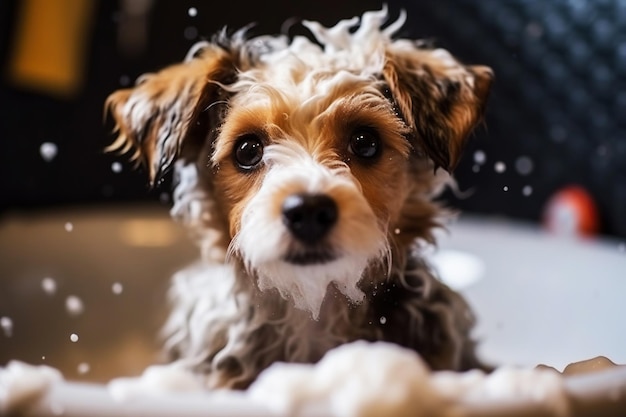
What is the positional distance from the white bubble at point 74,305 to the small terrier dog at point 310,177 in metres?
0.49

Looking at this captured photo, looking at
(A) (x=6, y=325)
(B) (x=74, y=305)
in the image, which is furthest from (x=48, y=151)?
(A) (x=6, y=325)

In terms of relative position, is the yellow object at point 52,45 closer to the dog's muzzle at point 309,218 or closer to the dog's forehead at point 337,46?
the dog's forehead at point 337,46

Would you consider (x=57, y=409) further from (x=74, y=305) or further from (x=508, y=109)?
(x=508, y=109)

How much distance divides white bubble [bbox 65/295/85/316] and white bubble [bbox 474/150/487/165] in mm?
929

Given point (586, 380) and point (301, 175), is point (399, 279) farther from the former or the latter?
point (586, 380)

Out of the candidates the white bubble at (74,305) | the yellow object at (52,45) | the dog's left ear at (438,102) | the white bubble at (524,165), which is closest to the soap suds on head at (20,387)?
the dog's left ear at (438,102)

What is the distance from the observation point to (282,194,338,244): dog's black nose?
3.59ft

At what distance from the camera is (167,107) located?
1.32m

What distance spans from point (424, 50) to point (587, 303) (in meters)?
0.75

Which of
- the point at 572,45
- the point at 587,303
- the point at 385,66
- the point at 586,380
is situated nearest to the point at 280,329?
the point at 385,66

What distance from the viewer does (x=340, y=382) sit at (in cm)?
86

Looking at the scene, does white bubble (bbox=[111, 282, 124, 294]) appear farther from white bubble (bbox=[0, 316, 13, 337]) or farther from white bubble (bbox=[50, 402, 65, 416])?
white bubble (bbox=[50, 402, 65, 416])

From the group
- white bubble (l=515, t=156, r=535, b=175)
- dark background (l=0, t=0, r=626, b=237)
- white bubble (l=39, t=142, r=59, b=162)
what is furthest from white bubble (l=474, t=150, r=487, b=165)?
white bubble (l=39, t=142, r=59, b=162)

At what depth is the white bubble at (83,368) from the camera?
1425mm
